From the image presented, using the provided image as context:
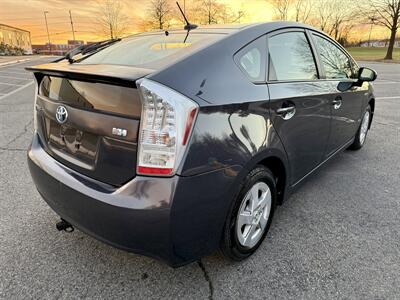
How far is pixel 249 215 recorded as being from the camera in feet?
7.08

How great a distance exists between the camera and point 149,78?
5.10ft

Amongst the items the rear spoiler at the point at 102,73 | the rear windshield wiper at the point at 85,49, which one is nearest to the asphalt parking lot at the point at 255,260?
the rear spoiler at the point at 102,73

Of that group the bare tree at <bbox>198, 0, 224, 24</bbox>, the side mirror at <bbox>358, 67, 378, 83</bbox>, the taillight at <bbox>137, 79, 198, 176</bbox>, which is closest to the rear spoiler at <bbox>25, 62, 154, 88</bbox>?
the taillight at <bbox>137, 79, 198, 176</bbox>

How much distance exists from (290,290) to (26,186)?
2.81 meters

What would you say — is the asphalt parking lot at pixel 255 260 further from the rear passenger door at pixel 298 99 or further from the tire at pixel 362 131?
the tire at pixel 362 131

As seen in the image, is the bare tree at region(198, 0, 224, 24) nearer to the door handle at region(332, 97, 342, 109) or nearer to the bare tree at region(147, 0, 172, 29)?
the bare tree at region(147, 0, 172, 29)

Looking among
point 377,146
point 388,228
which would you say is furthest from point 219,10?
point 388,228

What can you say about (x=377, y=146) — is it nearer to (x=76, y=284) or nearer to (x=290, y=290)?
(x=290, y=290)

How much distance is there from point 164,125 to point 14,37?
244 feet

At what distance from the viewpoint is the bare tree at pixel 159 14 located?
3784 cm

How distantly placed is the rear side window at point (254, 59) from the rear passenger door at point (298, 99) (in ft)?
0.25

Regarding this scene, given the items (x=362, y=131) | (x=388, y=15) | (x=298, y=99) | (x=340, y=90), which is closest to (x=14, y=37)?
(x=388, y=15)

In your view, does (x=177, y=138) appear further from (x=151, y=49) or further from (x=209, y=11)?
(x=209, y=11)

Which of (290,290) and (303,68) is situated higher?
(303,68)
